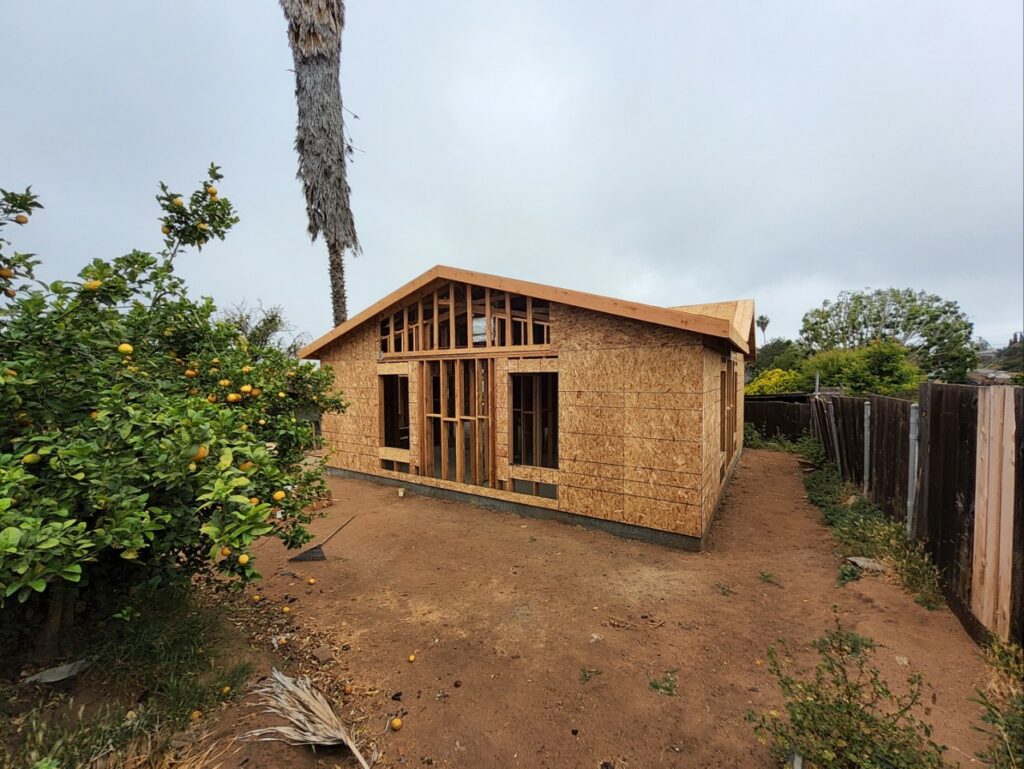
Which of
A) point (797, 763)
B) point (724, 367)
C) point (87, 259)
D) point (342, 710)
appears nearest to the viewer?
point (797, 763)

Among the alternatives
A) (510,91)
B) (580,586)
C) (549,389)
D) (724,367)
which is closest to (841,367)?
(724,367)

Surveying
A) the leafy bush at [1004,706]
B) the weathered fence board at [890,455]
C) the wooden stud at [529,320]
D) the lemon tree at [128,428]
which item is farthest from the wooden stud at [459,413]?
the leafy bush at [1004,706]

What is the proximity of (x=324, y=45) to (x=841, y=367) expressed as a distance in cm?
2065

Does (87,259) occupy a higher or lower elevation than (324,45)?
lower

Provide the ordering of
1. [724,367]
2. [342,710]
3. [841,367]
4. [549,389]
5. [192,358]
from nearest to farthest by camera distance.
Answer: [342,710]
[192,358]
[724,367]
[549,389]
[841,367]

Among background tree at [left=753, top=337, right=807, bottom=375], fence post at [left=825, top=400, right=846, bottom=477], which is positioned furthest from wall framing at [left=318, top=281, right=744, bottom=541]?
background tree at [left=753, top=337, right=807, bottom=375]

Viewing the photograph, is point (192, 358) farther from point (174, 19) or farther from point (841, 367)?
point (841, 367)

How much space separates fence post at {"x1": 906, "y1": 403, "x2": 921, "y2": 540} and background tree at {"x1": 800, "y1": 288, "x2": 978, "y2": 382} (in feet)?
97.6

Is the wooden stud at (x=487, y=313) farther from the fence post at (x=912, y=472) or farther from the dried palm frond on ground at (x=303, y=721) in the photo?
the fence post at (x=912, y=472)

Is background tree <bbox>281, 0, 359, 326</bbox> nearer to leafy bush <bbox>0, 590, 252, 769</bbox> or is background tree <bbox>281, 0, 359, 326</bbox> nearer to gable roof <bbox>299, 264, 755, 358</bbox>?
gable roof <bbox>299, 264, 755, 358</bbox>

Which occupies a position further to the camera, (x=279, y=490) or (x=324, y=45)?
(x=324, y=45)

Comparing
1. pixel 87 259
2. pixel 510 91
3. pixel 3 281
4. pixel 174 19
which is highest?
pixel 510 91

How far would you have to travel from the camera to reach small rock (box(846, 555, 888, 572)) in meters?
4.53

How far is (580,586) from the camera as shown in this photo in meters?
4.66
